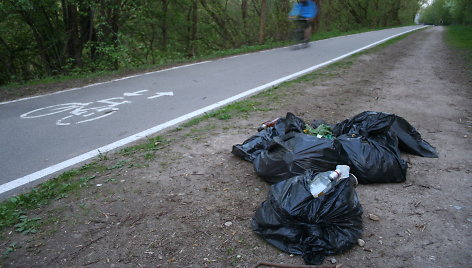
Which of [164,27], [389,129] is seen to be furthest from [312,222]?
[164,27]

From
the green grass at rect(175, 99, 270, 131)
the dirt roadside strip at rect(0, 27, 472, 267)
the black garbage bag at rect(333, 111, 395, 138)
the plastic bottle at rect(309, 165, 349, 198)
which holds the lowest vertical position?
the dirt roadside strip at rect(0, 27, 472, 267)

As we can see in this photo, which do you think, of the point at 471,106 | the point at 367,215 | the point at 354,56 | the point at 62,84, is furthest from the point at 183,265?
the point at 354,56

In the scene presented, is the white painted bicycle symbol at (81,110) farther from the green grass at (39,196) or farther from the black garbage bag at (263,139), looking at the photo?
the black garbage bag at (263,139)

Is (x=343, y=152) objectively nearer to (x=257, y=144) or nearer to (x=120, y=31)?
(x=257, y=144)

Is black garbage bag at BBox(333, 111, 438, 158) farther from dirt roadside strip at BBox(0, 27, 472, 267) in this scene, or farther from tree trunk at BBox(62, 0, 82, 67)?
tree trunk at BBox(62, 0, 82, 67)

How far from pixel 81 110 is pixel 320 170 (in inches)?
189

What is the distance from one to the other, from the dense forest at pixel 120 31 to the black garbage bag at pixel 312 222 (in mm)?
9828

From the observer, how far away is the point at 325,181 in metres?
2.81

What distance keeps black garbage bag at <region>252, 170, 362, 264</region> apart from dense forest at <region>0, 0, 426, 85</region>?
9828mm

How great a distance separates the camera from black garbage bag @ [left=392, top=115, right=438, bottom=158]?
4148 millimetres

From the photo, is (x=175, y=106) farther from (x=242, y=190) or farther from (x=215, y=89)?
(x=242, y=190)

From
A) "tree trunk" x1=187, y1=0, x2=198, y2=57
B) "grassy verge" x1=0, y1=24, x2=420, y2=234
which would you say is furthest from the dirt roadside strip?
"tree trunk" x1=187, y1=0, x2=198, y2=57

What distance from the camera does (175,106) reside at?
6402 millimetres

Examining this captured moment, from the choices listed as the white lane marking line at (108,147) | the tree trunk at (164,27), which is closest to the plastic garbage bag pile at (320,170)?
the white lane marking line at (108,147)
